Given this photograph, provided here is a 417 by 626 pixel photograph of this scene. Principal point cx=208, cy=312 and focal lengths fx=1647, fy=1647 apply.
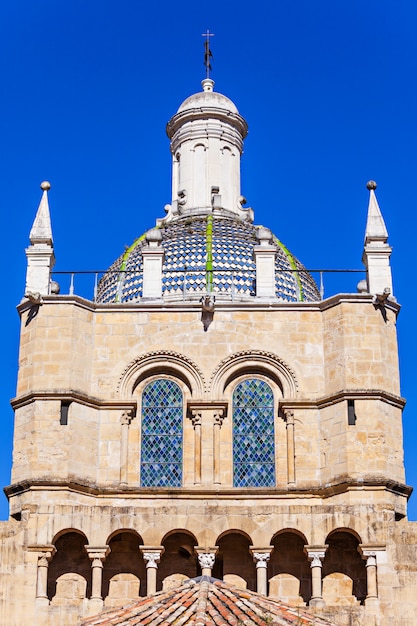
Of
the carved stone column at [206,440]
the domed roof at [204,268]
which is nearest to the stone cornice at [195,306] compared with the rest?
the domed roof at [204,268]

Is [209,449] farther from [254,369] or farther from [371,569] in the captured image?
[371,569]

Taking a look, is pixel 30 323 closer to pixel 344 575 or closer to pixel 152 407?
pixel 152 407

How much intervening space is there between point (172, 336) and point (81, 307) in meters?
→ 2.01

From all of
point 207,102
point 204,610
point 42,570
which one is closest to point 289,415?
point 42,570

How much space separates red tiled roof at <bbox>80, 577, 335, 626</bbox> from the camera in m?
25.1

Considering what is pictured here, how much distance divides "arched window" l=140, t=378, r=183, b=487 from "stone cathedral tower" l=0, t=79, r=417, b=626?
29 mm

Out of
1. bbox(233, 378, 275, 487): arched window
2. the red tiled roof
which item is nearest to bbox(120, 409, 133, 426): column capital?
bbox(233, 378, 275, 487): arched window

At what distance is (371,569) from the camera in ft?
104

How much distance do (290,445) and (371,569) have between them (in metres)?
3.35

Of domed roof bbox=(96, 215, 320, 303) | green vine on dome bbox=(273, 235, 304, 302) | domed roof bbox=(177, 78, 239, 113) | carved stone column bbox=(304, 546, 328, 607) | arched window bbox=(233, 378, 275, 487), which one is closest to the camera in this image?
carved stone column bbox=(304, 546, 328, 607)

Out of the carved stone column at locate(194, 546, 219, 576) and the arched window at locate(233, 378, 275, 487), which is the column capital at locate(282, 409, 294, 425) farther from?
the carved stone column at locate(194, 546, 219, 576)

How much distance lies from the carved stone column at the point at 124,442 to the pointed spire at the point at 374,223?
6.49 meters

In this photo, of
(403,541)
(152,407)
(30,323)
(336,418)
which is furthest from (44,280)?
(403,541)

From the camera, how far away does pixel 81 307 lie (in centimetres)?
3462
